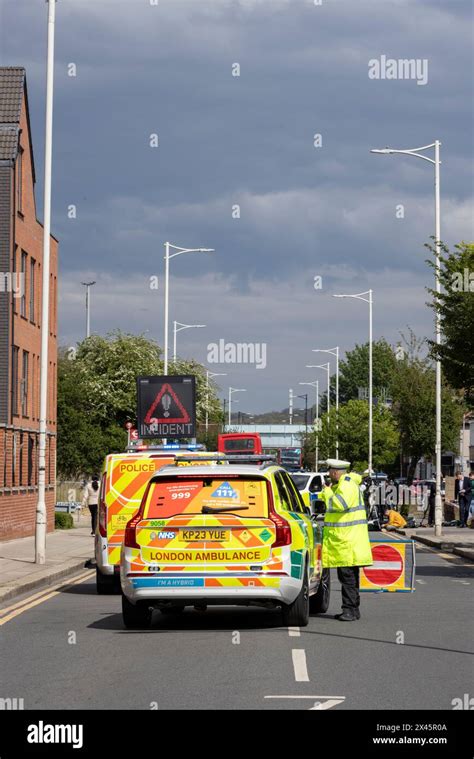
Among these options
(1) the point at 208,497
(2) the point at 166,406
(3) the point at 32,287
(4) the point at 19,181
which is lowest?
(1) the point at 208,497

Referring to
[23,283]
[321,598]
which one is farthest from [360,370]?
[321,598]

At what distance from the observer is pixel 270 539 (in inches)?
571

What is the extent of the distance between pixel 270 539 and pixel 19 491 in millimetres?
25138

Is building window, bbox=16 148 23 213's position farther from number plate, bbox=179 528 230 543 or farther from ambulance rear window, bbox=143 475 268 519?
number plate, bbox=179 528 230 543

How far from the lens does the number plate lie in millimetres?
14531

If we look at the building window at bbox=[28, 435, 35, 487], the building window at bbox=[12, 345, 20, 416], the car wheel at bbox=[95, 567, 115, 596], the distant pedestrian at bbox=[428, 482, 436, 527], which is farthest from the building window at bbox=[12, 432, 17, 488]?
the car wheel at bbox=[95, 567, 115, 596]

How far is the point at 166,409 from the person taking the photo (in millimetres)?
38781

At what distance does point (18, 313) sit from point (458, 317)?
14.3 metres

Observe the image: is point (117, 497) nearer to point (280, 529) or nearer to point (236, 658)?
point (280, 529)

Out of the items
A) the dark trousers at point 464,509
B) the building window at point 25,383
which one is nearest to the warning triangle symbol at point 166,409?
the building window at point 25,383

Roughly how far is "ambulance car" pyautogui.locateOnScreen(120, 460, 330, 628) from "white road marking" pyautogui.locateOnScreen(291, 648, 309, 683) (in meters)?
1.50
